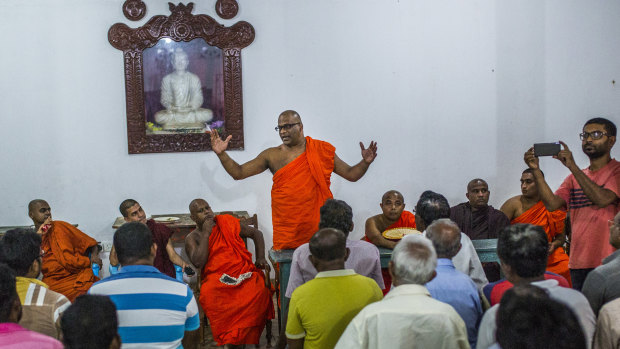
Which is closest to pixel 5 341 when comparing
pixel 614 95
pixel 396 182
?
pixel 396 182

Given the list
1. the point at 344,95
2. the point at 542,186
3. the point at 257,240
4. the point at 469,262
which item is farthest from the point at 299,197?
the point at 469,262

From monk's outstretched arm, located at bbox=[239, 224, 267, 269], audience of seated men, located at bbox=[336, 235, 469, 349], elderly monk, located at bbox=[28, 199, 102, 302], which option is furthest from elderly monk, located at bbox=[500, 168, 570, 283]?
elderly monk, located at bbox=[28, 199, 102, 302]

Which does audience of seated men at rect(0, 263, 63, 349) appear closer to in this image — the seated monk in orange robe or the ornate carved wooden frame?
the seated monk in orange robe

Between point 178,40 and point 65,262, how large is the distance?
249cm

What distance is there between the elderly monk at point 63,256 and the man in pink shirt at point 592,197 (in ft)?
11.9

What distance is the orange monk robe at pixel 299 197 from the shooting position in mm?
4734

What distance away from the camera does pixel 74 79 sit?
227 inches

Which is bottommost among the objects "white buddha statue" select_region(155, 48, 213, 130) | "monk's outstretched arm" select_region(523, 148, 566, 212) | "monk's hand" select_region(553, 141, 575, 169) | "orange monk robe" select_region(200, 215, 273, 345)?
"orange monk robe" select_region(200, 215, 273, 345)

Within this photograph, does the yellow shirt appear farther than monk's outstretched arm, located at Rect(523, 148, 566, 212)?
No

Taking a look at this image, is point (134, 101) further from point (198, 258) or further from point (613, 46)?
point (613, 46)

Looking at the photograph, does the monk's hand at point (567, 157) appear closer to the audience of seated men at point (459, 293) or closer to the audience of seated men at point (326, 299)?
the audience of seated men at point (459, 293)

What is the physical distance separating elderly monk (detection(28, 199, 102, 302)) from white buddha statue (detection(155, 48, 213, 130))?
1547 millimetres

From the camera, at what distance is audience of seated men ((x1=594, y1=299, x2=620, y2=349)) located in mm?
2033

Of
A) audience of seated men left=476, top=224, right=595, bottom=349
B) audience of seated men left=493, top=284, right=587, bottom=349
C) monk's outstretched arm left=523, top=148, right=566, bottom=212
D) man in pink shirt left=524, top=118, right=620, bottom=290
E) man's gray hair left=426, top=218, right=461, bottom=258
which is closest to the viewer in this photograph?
audience of seated men left=493, top=284, right=587, bottom=349
